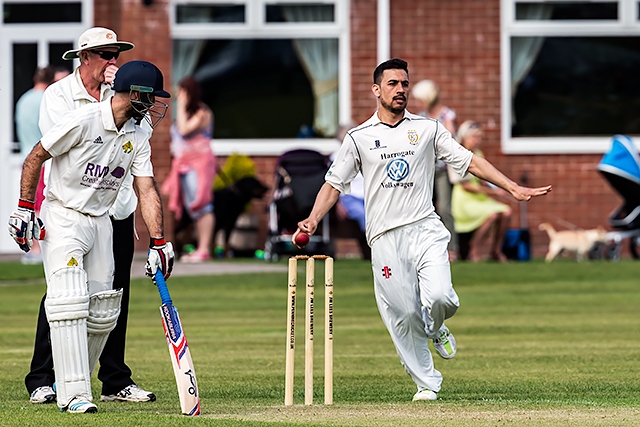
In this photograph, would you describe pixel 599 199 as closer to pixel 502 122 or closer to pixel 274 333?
pixel 502 122

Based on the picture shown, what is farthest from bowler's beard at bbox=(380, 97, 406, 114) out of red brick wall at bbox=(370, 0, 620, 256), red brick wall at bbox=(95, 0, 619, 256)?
red brick wall at bbox=(370, 0, 620, 256)

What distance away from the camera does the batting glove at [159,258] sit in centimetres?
830

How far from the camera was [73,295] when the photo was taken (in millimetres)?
8039

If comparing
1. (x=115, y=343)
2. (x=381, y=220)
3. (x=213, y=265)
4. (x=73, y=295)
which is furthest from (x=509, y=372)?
(x=213, y=265)

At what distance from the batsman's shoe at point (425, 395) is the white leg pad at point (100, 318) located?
1.80 m

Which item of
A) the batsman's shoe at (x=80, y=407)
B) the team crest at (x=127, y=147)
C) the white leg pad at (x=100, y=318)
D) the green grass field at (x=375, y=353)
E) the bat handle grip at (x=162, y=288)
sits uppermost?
the team crest at (x=127, y=147)

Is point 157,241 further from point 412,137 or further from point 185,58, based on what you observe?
point 185,58

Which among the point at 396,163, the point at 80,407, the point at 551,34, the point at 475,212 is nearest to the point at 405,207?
the point at 396,163

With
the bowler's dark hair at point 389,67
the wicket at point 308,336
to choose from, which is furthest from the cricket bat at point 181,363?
the bowler's dark hair at point 389,67

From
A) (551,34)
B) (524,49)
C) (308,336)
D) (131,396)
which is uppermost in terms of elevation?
(551,34)

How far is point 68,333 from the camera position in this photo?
26.3ft

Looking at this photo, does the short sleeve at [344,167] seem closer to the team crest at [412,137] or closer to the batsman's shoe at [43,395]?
the team crest at [412,137]

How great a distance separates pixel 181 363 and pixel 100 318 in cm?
63

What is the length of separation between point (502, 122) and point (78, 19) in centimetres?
632
